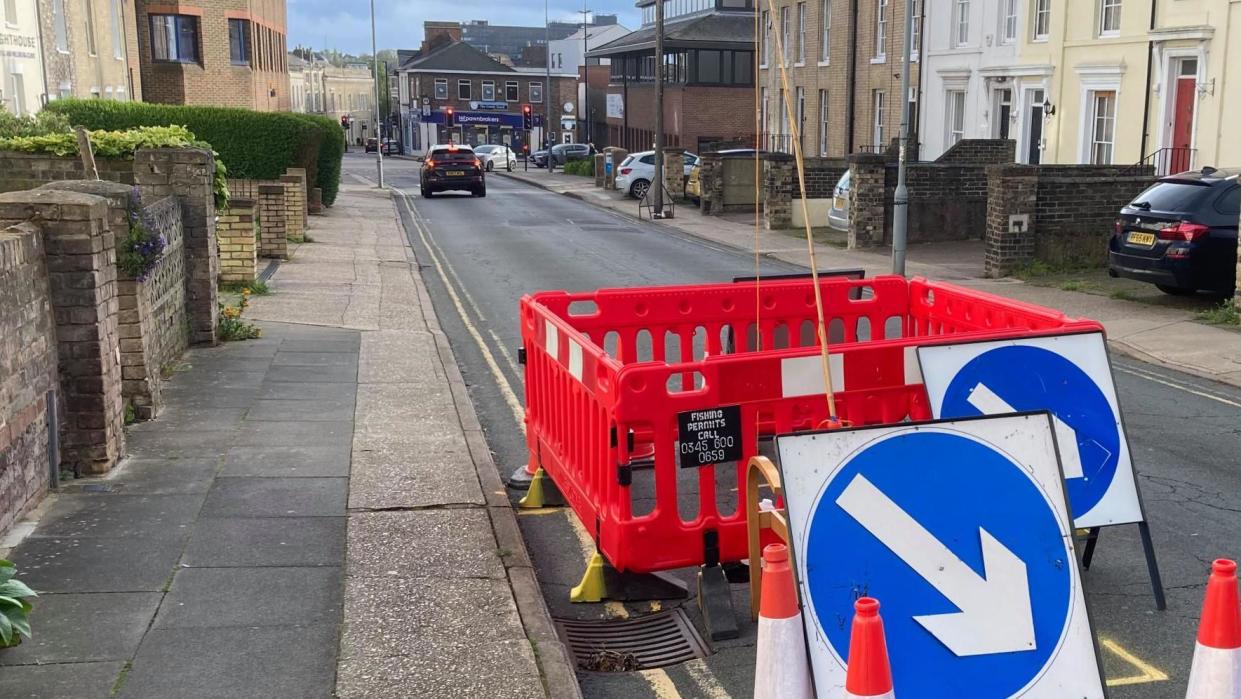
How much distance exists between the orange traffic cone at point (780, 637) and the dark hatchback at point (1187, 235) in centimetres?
1370

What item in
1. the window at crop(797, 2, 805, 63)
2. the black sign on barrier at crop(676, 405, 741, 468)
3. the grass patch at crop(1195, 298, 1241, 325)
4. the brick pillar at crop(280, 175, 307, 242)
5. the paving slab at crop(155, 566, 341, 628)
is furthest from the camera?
the window at crop(797, 2, 805, 63)

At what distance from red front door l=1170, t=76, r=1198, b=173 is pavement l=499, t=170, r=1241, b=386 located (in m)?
4.21

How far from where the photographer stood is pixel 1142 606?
20.4ft

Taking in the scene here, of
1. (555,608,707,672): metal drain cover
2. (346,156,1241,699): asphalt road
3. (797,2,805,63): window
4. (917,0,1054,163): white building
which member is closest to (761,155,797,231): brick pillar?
(917,0,1054,163): white building

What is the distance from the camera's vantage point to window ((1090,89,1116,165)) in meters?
27.2

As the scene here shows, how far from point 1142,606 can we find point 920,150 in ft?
103

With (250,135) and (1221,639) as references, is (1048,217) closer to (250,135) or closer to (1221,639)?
(1221,639)

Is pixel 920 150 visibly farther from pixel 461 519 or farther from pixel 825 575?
pixel 825 575

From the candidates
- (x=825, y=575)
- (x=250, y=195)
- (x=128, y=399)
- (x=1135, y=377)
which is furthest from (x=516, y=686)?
(x=250, y=195)

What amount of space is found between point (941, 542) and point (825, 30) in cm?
4168

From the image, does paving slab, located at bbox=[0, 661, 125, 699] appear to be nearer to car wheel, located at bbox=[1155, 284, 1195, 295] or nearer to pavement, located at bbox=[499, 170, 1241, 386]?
pavement, located at bbox=[499, 170, 1241, 386]

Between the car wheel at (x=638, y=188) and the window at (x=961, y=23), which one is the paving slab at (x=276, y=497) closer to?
the window at (x=961, y=23)

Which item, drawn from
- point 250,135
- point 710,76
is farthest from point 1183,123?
point 710,76

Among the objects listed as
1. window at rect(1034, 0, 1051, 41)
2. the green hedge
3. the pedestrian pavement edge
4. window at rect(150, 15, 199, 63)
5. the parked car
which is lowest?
the pedestrian pavement edge
